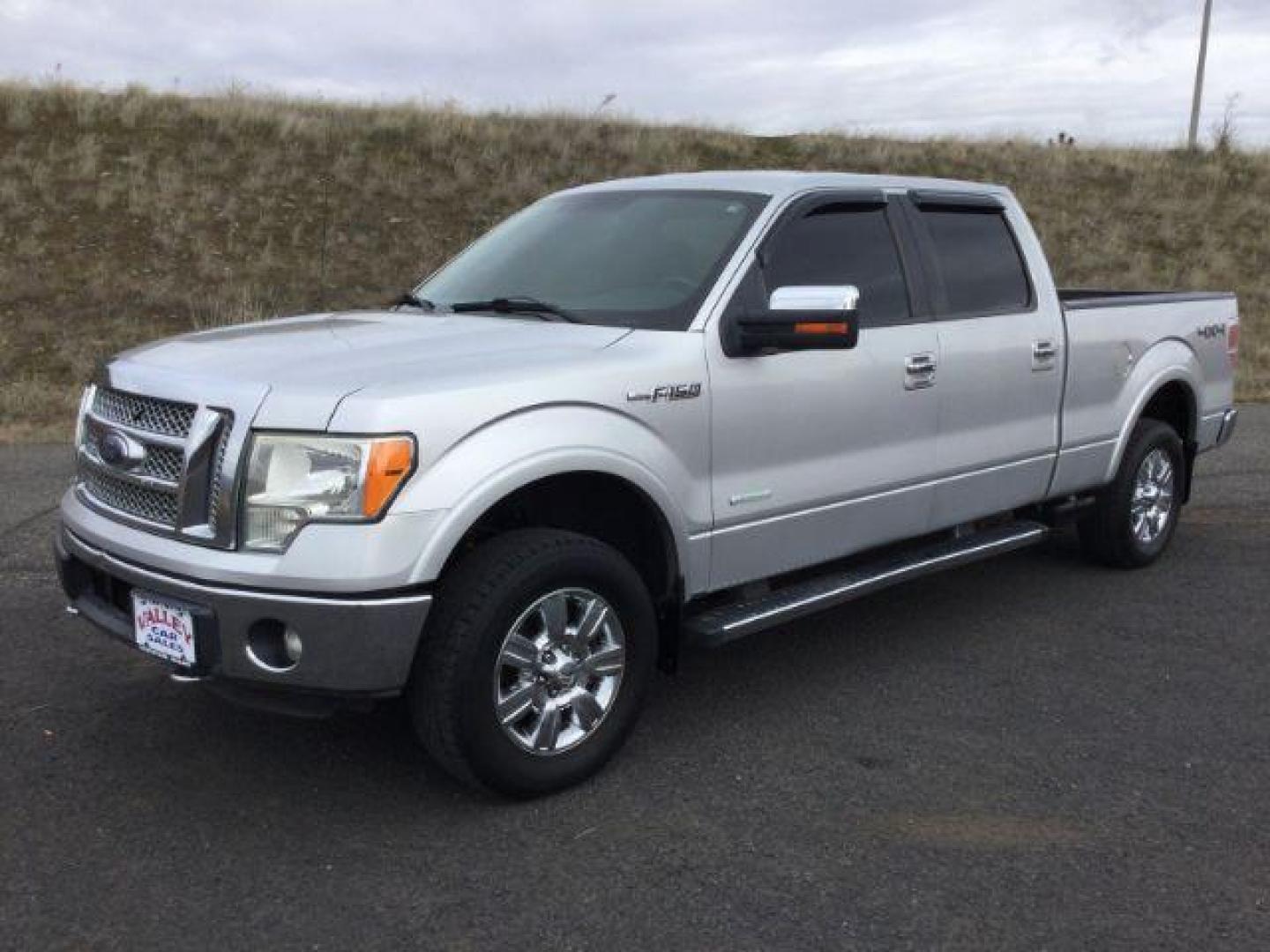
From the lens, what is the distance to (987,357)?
5164mm

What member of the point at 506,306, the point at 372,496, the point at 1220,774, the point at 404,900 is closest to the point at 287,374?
the point at 372,496

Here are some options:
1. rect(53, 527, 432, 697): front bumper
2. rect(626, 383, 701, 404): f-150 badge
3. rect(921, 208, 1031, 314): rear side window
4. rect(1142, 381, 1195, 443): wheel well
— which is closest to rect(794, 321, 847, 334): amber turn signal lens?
rect(626, 383, 701, 404): f-150 badge

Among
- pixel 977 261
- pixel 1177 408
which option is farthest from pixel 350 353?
pixel 1177 408

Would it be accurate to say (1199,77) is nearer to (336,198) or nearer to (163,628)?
(336,198)

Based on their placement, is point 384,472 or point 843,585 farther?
point 843,585

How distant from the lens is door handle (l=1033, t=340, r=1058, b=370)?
17.9 ft

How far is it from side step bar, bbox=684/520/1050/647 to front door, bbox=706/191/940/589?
10 centimetres

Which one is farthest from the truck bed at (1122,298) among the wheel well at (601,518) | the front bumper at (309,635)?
the front bumper at (309,635)

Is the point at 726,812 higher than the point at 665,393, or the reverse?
the point at 665,393

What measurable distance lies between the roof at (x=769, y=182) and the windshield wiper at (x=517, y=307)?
0.83 m

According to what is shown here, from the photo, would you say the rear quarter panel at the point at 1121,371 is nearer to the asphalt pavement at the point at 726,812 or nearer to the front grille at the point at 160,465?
the asphalt pavement at the point at 726,812

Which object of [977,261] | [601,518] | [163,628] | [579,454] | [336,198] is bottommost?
[163,628]

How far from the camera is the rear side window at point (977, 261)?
17.1ft

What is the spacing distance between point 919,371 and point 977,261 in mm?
918
